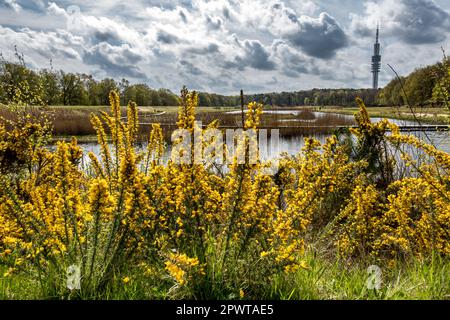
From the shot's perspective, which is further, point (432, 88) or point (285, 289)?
point (432, 88)

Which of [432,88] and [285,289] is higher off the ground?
[432,88]

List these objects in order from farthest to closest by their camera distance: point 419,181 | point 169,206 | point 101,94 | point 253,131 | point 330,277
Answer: point 101,94 → point 419,181 → point 330,277 → point 169,206 → point 253,131

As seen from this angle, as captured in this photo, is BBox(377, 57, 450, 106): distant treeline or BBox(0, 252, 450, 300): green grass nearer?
BBox(0, 252, 450, 300): green grass

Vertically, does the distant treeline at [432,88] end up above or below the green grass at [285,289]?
above

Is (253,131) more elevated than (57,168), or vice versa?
(253,131)

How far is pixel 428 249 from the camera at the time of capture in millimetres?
4035

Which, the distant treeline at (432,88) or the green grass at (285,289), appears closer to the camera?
the green grass at (285,289)

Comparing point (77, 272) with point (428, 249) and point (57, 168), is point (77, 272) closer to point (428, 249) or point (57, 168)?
point (57, 168)

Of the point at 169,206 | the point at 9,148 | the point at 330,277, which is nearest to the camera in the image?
the point at 169,206

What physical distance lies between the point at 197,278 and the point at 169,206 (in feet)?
2.13

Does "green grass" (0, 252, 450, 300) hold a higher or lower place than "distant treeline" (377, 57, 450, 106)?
lower
